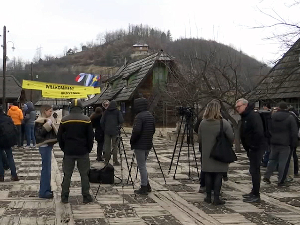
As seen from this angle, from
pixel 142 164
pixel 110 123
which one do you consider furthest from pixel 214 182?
pixel 110 123

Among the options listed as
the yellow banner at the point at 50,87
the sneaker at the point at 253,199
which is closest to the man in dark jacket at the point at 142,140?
the sneaker at the point at 253,199

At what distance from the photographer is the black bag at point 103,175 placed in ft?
28.7

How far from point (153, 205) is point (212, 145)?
56.6 inches

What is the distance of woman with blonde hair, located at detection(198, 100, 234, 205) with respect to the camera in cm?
701

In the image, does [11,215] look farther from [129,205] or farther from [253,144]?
[253,144]

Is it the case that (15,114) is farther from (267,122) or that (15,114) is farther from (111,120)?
(267,122)

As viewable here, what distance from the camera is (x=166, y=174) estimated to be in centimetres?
1017

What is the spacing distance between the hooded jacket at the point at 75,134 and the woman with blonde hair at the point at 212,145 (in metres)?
1.98

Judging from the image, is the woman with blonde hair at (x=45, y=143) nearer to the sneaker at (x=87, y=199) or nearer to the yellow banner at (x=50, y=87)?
the sneaker at (x=87, y=199)

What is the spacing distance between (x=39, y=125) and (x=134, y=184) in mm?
2511

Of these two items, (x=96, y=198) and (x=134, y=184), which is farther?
(x=134, y=184)

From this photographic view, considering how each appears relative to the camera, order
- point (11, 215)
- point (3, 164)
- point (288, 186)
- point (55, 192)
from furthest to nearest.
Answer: point (3, 164) < point (288, 186) < point (55, 192) < point (11, 215)

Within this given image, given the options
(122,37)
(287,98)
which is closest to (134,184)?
(287,98)

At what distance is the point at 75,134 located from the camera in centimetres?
698
